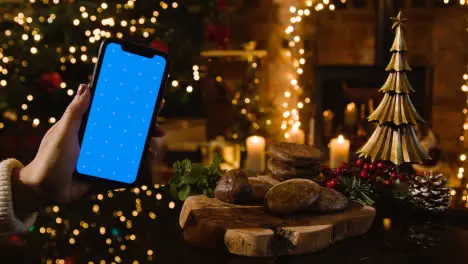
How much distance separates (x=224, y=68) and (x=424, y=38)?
1280 mm

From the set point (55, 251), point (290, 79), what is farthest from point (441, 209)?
point (290, 79)

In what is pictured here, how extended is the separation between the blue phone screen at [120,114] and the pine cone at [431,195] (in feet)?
1.79

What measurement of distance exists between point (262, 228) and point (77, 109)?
1.20 ft

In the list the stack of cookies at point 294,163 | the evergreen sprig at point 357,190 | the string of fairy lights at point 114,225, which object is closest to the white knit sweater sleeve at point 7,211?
the string of fairy lights at point 114,225

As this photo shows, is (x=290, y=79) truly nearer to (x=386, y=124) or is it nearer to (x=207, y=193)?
(x=386, y=124)

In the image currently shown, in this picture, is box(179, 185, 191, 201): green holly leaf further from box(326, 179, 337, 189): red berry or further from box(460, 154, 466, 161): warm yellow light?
box(460, 154, 466, 161): warm yellow light

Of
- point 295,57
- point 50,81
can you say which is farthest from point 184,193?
point 295,57

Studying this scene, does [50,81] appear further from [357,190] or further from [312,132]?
[357,190]

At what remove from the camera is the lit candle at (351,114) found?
3.12 meters

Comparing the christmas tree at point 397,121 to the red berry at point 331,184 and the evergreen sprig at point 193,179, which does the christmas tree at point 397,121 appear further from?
the evergreen sprig at point 193,179

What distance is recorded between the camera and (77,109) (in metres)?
0.92

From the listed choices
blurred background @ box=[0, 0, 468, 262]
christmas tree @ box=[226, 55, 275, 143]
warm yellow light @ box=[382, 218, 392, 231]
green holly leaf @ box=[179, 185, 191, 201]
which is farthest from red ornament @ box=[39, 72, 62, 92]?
warm yellow light @ box=[382, 218, 392, 231]

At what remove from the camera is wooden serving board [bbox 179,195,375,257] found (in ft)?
2.83

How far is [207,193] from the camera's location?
3.54ft
